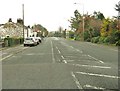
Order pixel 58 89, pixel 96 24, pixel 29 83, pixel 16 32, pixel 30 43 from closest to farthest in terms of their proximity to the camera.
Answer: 1. pixel 58 89
2. pixel 29 83
3. pixel 30 43
4. pixel 96 24
5. pixel 16 32

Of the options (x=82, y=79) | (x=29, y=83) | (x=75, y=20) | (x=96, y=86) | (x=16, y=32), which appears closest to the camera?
(x=96, y=86)

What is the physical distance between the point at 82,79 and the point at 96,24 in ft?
240

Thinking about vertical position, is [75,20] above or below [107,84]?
above

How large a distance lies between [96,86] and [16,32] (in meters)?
118

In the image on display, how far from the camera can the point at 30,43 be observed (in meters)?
49.4

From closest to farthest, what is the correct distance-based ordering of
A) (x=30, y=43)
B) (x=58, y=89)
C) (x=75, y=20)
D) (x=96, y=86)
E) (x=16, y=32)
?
1. (x=58, y=89)
2. (x=96, y=86)
3. (x=30, y=43)
4. (x=75, y=20)
5. (x=16, y=32)

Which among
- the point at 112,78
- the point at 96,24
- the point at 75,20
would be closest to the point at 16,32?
the point at 75,20

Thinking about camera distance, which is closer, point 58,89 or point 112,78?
point 58,89

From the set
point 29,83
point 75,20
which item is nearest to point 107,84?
point 29,83

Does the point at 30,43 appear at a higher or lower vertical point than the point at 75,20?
lower

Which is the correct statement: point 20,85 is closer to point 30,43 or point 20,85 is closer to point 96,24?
point 30,43

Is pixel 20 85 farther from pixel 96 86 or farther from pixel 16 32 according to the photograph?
pixel 16 32

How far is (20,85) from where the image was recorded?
387 inches

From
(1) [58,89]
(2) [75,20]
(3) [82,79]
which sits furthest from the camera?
(2) [75,20]
